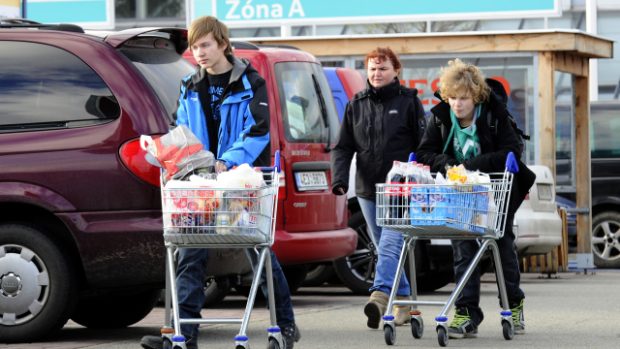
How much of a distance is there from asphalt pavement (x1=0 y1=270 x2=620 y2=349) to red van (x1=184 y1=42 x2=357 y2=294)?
20.1 inches

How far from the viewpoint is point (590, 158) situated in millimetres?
19250

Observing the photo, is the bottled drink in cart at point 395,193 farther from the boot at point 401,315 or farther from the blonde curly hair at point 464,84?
the boot at point 401,315

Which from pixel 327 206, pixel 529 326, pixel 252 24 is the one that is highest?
pixel 252 24

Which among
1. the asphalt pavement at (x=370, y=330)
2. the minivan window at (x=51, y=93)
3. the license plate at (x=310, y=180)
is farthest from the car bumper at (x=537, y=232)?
the minivan window at (x=51, y=93)

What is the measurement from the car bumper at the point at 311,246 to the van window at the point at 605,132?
9.03 metres

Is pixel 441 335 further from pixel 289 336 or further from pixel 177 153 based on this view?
pixel 177 153

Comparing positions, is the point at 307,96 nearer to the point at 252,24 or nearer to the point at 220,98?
the point at 220,98

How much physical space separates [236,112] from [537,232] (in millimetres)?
7618

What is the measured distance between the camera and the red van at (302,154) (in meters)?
11.2

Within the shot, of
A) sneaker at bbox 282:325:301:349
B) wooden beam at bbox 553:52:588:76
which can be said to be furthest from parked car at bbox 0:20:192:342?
wooden beam at bbox 553:52:588:76

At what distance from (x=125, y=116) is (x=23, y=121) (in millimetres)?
596

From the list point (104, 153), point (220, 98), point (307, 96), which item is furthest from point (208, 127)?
point (307, 96)

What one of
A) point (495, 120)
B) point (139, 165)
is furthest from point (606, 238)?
point (139, 165)

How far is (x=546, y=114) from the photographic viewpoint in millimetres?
17125
